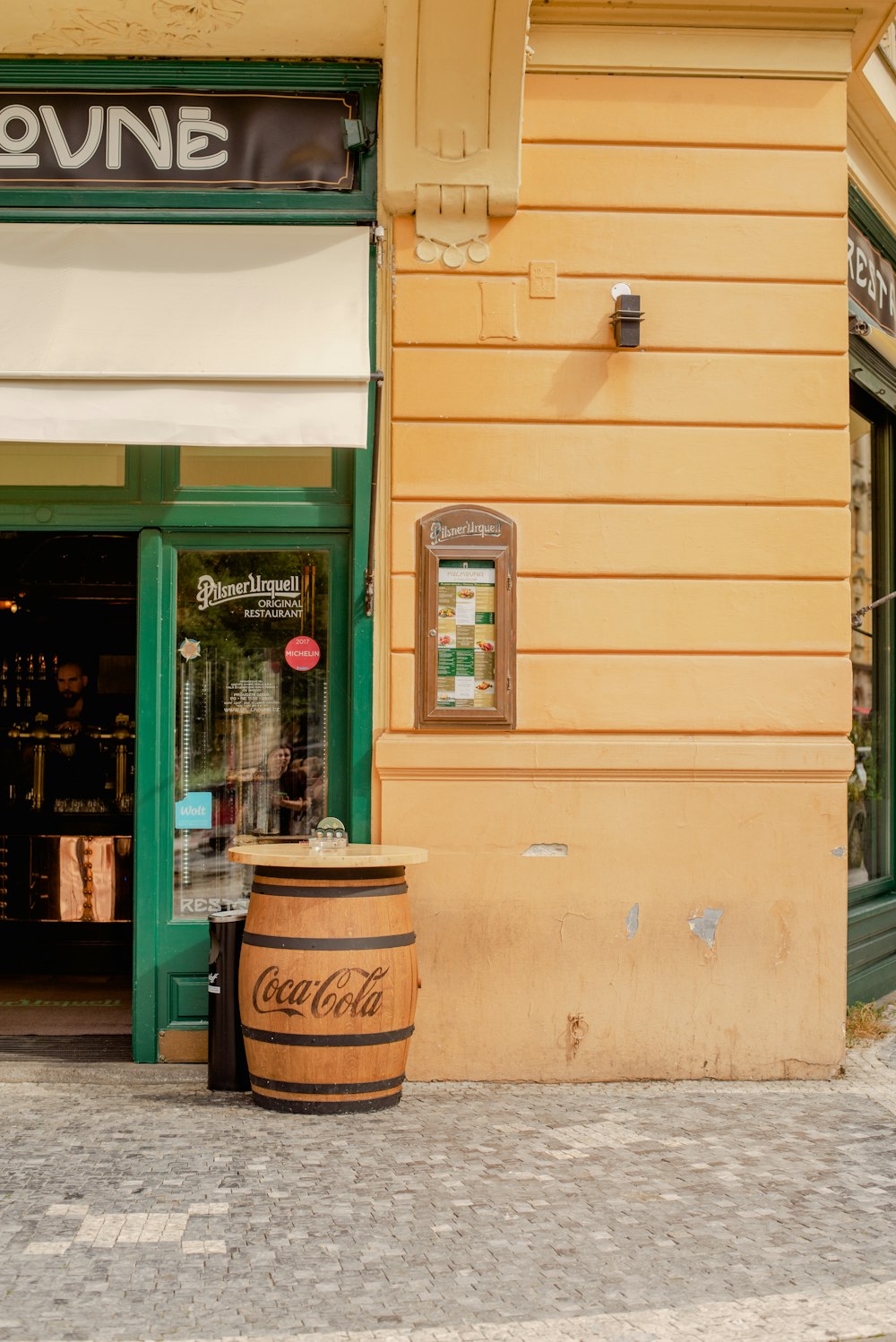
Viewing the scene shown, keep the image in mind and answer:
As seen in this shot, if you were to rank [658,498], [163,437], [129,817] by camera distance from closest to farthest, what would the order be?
[163,437], [658,498], [129,817]

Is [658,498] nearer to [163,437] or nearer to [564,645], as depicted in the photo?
[564,645]

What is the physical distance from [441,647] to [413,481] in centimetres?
73

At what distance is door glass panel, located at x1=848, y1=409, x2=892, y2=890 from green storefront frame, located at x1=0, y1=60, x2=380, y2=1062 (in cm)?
312

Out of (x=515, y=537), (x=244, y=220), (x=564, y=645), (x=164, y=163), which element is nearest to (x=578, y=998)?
(x=564, y=645)

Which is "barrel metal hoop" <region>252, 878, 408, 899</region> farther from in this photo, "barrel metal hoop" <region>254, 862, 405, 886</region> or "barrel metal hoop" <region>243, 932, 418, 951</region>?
"barrel metal hoop" <region>243, 932, 418, 951</region>

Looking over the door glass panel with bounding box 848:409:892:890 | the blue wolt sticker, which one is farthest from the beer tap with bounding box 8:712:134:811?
the door glass panel with bounding box 848:409:892:890

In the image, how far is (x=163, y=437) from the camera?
5.50 metres

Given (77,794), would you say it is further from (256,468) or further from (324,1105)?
(324,1105)

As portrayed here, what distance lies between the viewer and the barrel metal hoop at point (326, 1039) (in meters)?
4.97

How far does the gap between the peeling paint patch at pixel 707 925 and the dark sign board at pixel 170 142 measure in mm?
3562

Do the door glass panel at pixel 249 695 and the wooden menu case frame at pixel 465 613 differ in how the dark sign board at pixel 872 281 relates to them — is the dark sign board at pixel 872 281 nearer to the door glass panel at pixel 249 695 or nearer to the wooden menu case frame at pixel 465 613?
the wooden menu case frame at pixel 465 613

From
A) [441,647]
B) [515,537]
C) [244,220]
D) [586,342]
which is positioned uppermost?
[244,220]

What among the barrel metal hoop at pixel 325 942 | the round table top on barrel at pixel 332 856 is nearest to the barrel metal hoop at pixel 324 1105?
the barrel metal hoop at pixel 325 942

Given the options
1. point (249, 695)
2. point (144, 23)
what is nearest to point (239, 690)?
point (249, 695)
